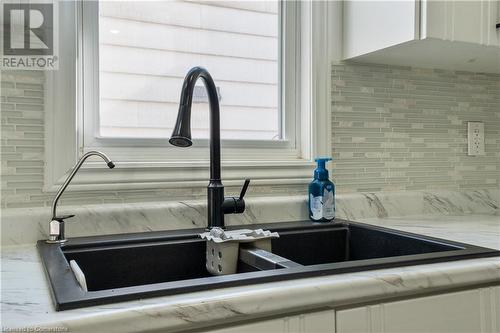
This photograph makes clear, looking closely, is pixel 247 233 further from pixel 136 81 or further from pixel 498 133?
pixel 498 133

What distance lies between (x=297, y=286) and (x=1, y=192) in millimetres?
834

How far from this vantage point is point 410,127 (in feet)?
5.53

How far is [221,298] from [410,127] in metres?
1.25

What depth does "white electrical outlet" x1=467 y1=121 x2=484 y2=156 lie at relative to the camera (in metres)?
1.80

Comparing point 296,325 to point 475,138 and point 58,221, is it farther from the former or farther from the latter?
point 475,138

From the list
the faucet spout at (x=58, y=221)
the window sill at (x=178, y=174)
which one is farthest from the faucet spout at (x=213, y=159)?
the faucet spout at (x=58, y=221)

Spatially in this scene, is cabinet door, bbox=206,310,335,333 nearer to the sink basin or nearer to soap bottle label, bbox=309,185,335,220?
the sink basin

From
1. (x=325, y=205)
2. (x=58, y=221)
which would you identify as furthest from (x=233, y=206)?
(x=58, y=221)

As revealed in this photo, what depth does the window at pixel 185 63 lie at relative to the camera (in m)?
1.38

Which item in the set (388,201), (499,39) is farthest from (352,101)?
(499,39)

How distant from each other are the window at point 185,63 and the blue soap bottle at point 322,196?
245 millimetres

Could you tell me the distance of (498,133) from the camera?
188 centimetres

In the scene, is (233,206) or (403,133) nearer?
(233,206)

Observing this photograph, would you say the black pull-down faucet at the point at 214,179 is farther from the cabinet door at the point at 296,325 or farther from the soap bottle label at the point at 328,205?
the cabinet door at the point at 296,325
